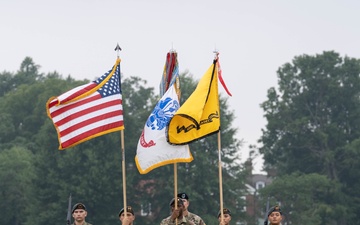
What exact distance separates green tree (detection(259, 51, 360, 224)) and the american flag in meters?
79.4

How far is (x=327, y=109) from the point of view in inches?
4441

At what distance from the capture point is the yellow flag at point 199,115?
29.4 metres

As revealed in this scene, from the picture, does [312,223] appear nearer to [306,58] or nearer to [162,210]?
[162,210]

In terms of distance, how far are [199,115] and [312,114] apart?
83041 mm

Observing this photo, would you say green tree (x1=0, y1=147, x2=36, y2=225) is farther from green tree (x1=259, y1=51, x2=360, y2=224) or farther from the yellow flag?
the yellow flag

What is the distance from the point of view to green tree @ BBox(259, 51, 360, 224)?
110625 millimetres

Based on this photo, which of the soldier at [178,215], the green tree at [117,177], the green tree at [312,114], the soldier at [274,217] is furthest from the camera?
the green tree at [312,114]

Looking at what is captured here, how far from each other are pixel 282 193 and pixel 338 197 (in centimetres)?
406

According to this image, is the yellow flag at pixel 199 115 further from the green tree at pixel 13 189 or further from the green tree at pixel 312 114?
the green tree at pixel 312 114

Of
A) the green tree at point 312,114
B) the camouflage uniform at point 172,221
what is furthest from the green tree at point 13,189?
the camouflage uniform at point 172,221

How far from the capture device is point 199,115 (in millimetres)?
29344

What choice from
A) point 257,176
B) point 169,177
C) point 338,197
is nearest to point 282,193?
point 338,197

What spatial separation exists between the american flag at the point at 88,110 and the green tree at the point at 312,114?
79379mm

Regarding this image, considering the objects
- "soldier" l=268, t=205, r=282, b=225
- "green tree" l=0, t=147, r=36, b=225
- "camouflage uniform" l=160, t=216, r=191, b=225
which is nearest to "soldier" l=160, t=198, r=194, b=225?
"camouflage uniform" l=160, t=216, r=191, b=225
